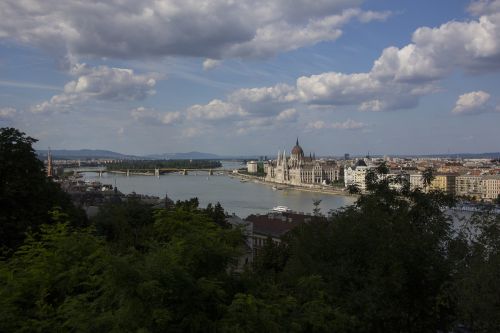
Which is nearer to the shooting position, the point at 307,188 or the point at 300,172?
the point at 307,188

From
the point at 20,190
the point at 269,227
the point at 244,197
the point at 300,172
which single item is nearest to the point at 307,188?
the point at 300,172

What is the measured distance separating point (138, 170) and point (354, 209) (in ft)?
317

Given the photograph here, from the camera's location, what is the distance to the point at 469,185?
→ 56500 mm

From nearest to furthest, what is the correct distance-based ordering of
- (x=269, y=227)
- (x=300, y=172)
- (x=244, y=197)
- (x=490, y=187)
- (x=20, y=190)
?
(x=20, y=190) < (x=269, y=227) < (x=244, y=197) < (x=490, y=187) < (x=300, y=172)

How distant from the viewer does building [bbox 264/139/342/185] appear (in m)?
80.1

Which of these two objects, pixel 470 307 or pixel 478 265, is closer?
pixel 470 307

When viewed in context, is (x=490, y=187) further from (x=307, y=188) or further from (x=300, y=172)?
(x=300, y=172)

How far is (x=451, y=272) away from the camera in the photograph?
6.73m

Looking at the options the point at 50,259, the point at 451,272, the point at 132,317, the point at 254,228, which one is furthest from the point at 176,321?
the point at 254,228

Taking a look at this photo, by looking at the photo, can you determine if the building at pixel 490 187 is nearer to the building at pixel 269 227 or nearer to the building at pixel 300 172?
the building at pixel 300 172

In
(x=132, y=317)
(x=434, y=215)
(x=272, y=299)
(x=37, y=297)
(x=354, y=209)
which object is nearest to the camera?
(x=132, y=317)

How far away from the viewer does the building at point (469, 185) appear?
179 feet

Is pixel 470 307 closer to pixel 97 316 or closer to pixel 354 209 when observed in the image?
pixel 97 316

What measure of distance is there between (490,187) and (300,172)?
107ft
